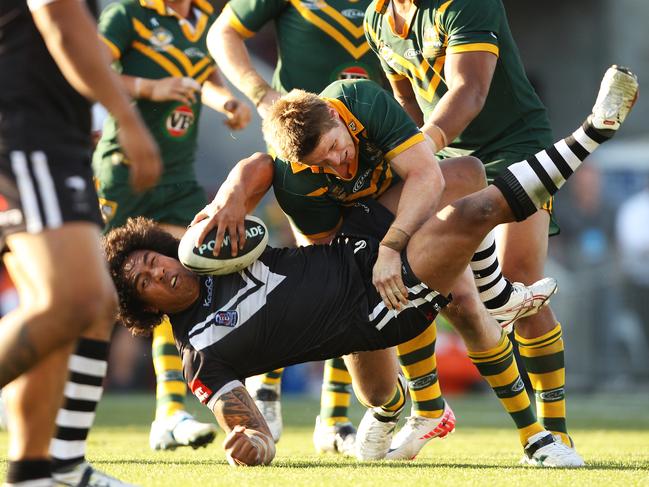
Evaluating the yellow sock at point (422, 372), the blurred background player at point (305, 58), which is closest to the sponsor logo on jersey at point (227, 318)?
the yellow sock at point (422, 372)

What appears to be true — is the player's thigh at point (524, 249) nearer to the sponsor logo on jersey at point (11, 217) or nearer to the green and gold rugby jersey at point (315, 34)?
the green and gold rugby jersey at point (315, 34)

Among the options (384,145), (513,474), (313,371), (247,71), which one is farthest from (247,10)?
(313,371)

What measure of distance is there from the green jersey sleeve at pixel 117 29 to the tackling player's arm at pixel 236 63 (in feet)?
1.54

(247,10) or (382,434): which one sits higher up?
(247,10)

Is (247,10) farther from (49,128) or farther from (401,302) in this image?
(49,128)

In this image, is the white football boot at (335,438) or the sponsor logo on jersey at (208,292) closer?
the sponsor logo on jersey at (208,292)

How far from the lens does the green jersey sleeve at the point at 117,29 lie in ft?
21.6

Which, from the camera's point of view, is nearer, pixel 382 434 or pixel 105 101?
pixel 105 101

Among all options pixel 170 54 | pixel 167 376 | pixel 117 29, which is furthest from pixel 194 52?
pixel 167 376

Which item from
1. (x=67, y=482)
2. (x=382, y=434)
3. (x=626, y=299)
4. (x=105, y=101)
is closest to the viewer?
(x=105, y=101)

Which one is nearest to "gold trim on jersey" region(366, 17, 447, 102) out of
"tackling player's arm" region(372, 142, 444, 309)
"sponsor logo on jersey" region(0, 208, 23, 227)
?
"tackling player's arm" region(372, 142, 444, 309)

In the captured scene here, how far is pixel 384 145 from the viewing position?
15.8 feet

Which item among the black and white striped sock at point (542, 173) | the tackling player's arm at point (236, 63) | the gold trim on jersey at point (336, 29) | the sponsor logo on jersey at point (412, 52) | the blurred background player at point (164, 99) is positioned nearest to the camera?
the black and white striped sock at point (542, 173)

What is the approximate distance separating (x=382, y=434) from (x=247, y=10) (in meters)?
2.39
